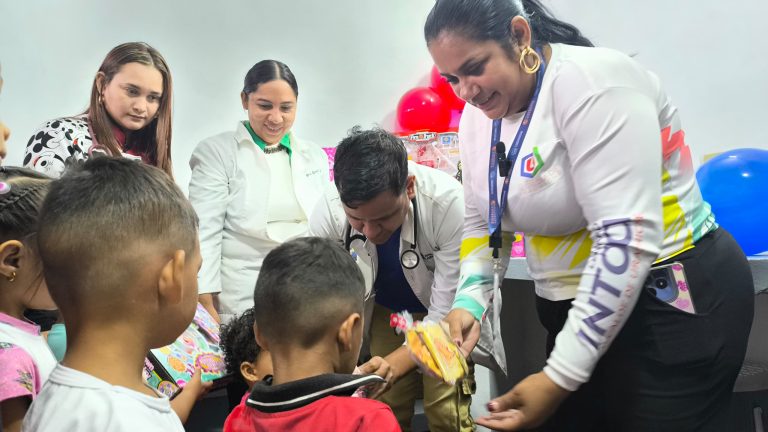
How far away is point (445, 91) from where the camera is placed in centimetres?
354

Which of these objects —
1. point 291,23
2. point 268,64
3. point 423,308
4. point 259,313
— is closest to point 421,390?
point 423,308

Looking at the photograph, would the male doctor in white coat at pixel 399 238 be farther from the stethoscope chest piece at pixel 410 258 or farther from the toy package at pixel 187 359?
the toy package at pixel 187 359

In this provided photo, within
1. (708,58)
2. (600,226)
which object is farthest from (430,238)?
(708,58)

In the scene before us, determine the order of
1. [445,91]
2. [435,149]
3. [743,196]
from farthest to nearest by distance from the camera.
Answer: [445,91] < [435,149] < [743,196]

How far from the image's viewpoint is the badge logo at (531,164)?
120 cm

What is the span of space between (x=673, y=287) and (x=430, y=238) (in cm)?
96

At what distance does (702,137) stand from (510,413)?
2540mm

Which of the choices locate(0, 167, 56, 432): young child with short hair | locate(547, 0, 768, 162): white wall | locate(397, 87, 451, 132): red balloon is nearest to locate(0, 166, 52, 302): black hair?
locate(0, 167, 56, 432): young child with short hair

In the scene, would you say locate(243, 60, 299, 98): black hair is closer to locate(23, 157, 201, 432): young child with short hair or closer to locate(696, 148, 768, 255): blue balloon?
locate(696, 148, 768, 255): blue balloon

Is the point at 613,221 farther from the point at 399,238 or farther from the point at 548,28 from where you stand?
the point at 399,238

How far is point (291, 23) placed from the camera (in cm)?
361

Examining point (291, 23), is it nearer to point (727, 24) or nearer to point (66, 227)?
point (727, 24)

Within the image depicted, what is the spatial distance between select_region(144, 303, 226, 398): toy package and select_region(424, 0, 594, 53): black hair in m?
1.17

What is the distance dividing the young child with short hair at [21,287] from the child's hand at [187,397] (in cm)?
41
